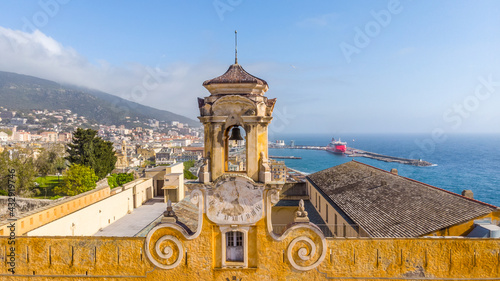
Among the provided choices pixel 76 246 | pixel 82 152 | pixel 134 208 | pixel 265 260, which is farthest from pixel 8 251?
pixel 82 152

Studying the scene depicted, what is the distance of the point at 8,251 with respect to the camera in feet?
33.8

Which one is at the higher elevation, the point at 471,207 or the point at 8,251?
the point at 471,207

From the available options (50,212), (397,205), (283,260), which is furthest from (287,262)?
(50,212)

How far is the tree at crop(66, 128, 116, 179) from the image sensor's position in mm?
45562

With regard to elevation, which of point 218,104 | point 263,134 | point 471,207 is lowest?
point 471,207

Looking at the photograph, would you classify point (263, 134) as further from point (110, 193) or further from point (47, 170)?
point (47, 170)

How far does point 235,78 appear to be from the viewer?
9516 millimetres

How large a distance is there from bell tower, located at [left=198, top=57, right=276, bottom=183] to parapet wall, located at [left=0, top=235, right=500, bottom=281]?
8.08 feet

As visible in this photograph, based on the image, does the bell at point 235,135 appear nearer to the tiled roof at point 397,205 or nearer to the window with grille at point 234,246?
the window with grille at point 234,246

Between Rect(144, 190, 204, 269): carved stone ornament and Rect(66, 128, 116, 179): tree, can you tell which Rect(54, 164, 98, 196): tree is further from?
Rect(144, 190, 204, 269): carved stone ornament

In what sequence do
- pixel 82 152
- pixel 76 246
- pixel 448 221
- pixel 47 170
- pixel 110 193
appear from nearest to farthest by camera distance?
pixel 76 246, pixel 448 221, pixel 110 193, pixel 82 152, pixel 47 170

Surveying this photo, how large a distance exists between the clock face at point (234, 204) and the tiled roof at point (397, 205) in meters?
6.15

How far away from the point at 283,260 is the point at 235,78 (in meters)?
6.43

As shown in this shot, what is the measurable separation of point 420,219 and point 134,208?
2549 cm
